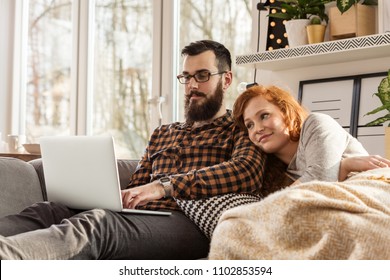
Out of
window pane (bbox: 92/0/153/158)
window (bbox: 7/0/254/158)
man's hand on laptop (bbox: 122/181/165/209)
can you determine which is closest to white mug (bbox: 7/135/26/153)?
window (bbox: 7/0/254/158)

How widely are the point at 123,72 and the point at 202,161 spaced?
71.3 inches

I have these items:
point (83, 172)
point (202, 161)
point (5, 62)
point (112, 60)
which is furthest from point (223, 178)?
point (5, 62)

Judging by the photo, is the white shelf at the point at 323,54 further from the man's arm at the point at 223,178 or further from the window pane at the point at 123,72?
the window pane at the point at 123,72

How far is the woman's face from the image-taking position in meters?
2.29

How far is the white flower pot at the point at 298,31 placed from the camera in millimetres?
2684

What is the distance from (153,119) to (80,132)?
31.2 inches

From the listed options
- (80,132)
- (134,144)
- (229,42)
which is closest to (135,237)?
(229,42)

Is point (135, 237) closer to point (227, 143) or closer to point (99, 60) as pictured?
point (227, 143)

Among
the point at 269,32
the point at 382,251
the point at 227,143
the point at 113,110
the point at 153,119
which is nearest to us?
the point at 382,251

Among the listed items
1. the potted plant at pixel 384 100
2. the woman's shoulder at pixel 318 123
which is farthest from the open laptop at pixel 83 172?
the potted plant at pixel 384 100

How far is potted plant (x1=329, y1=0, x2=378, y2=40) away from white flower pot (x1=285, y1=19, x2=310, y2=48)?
0.40ft

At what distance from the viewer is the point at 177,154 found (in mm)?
2520

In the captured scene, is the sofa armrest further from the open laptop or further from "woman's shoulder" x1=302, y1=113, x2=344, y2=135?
"woman's shoulder" x1=302, y1=113, x2=344, y2=135

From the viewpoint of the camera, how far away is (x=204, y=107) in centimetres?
253
